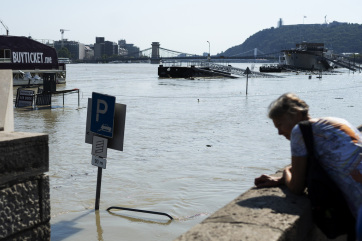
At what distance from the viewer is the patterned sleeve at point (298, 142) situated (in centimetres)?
313

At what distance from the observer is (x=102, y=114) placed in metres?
6.46

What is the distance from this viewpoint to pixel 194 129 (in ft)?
59.7

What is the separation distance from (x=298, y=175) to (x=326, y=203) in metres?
0.29

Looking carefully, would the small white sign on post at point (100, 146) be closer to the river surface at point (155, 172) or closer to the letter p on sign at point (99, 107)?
the letter p on sign at point (99, 107)

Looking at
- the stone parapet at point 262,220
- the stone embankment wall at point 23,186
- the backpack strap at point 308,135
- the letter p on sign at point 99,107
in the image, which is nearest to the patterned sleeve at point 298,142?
Result: the backpack strap at point 308,135

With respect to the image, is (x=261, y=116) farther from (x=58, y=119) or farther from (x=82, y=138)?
(x=82, y=138)

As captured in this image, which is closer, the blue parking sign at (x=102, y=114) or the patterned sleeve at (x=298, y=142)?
the patterned sleeve at (x=298, y=142)

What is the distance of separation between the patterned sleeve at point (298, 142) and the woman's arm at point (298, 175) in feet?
0.13

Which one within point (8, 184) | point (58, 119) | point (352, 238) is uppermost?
point (8, 184)

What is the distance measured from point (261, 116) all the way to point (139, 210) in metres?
16.8

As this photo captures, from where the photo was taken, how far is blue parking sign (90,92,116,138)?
21.0 ft

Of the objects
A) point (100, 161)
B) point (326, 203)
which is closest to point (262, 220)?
point (326, 203)

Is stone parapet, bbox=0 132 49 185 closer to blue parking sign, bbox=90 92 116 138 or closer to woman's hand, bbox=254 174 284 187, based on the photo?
woman's hand, bbox=254 174 284 187

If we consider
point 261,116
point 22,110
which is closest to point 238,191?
point 261,116
